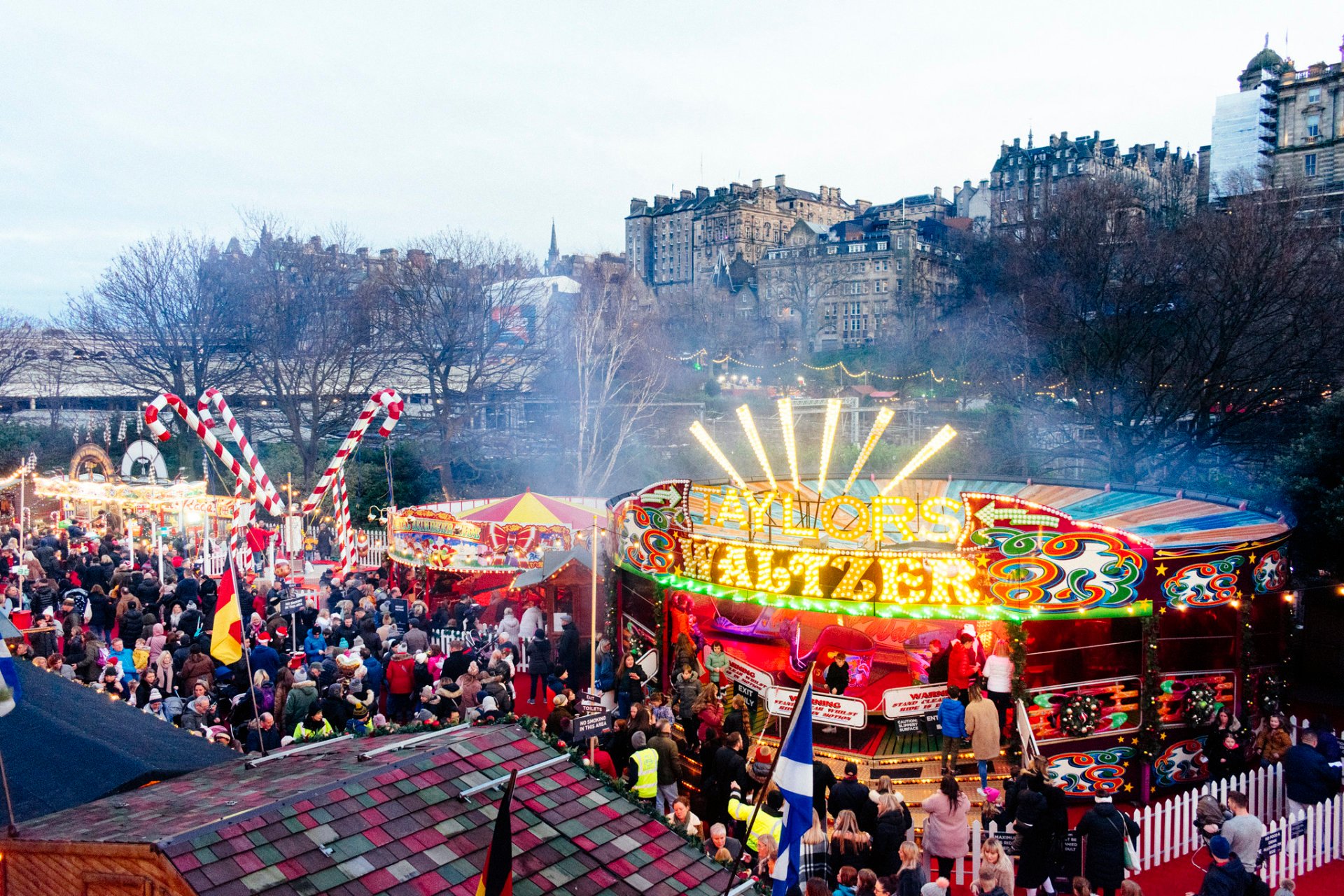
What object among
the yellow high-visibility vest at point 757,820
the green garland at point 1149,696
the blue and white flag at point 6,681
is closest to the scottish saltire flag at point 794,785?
the yellow high-visibility vest at point 757,820

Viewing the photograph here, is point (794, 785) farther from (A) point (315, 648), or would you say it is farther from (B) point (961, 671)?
(A) point (315, 648)

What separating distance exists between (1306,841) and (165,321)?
3673 cm

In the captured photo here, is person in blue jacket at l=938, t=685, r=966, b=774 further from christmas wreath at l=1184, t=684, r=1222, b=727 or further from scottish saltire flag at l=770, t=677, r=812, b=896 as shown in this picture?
scottish saltire flag at l=770, t=677, r=812, b=896

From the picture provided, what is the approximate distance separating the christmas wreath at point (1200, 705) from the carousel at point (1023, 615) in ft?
0.06

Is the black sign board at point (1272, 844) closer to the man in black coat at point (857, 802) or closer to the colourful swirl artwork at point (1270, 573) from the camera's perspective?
the man in black coat at point (857, 802)

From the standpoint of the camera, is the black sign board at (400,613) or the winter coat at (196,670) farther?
the black sign board at (400,613)

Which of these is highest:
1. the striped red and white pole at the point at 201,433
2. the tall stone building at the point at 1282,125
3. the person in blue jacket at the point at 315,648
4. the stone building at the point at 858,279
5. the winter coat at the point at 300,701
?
the tall stone building at the point at 1282,125

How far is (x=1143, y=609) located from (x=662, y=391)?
106 feet

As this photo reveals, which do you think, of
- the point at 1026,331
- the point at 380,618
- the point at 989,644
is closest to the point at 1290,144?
the point at 1026,331

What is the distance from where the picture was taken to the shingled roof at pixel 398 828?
4.38 metres

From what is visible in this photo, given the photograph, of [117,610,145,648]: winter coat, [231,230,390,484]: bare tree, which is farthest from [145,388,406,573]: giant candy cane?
[231,230,390,484]: bare tree

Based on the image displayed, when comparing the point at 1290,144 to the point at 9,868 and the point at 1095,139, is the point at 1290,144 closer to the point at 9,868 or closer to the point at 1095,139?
the point at 1095,139

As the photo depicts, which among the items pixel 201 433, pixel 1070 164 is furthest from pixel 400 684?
pixel 1070 164

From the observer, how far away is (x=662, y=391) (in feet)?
141
